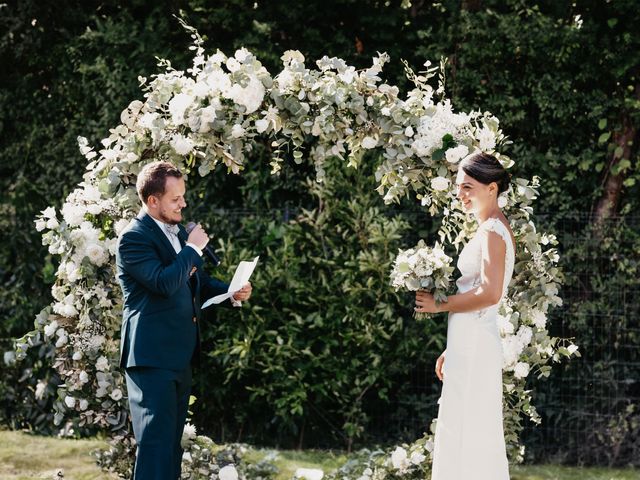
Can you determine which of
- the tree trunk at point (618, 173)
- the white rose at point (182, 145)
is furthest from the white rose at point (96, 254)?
the tree trunk at point (618, 173)

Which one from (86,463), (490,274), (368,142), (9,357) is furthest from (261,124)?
(9,357)

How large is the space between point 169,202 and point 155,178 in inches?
4.8

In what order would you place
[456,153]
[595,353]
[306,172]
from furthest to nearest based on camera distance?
[306,172], [595,353], [456,153]

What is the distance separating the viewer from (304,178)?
7.59 metres

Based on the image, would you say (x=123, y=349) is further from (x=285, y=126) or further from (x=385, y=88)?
(x=385, y=88)

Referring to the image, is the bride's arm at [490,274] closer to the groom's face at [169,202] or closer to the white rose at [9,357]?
Answer: the groom's face at [169,202]

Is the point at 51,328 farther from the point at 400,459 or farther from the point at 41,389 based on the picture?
the point at 41,389

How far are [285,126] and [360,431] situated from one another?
9.95 feet

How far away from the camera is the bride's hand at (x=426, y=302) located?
14.1ft

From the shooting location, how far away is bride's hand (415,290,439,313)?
4309mm

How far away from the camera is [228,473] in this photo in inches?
212

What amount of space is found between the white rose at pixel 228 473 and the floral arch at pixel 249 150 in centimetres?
64

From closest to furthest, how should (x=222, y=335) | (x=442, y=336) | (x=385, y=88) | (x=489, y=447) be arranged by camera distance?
(x=489, y=447)
(x=385, y=88)
(x=442, y=336)
(x=222, y=335)

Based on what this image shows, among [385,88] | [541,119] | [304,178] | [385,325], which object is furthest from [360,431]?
[385,88]
